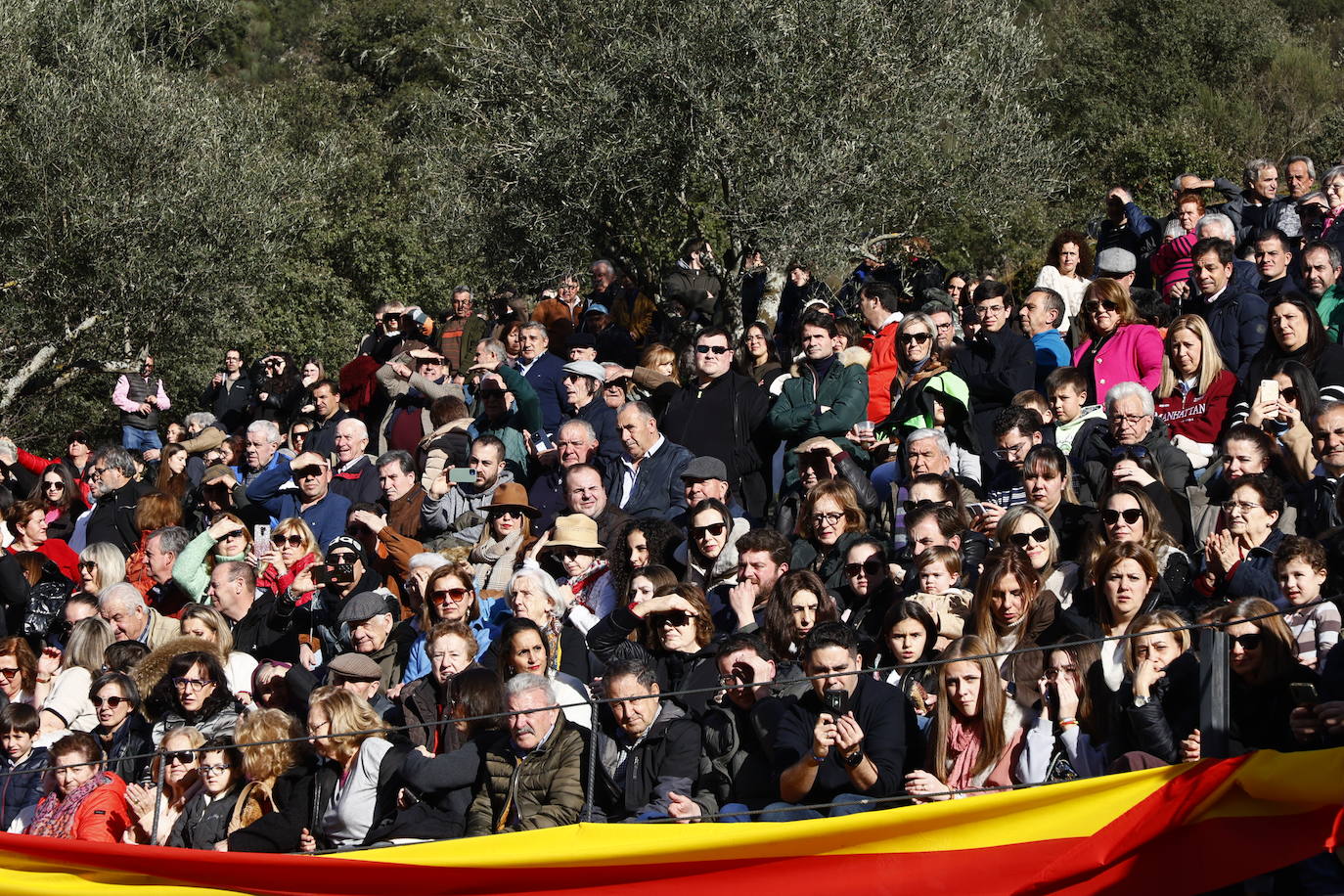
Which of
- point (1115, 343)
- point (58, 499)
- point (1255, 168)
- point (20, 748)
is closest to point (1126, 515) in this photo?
point (1115, 343)

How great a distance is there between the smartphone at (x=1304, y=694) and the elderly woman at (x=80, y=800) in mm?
5065

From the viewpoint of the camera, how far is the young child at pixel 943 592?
716 centimetres

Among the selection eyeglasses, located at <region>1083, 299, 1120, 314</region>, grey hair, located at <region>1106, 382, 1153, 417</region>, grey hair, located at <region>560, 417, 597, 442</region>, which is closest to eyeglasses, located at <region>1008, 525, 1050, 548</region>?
grey hair, located at <region>1106, 382, 1153, 417</region>

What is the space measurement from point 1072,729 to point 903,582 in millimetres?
2025

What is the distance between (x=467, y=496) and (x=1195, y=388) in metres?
4.48

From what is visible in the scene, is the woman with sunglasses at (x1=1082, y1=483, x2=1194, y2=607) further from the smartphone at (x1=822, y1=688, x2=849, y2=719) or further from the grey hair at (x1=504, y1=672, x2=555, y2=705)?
the grey hair at (x1=504, y1=672, x2=555, y2=705)

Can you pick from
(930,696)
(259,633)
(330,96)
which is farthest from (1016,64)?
(330,96)

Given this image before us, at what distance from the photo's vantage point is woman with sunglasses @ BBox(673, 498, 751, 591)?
8.70 m

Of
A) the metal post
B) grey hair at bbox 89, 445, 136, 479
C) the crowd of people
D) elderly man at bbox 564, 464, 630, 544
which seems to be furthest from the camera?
grey hair at bbox 89, 445, 136, 479

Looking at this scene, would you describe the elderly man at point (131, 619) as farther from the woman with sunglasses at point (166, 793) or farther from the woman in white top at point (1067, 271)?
the woman in white top at point (1067, 271)

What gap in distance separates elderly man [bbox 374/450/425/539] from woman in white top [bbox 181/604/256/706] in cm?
162

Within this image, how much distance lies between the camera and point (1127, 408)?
851 centimetres

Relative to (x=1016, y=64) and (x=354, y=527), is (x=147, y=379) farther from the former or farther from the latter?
(x=1016, y=64)

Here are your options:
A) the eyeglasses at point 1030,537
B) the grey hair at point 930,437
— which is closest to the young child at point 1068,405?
the grey hair at point 930,437
